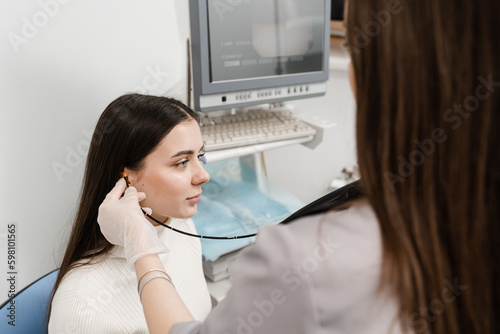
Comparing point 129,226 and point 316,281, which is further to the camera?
point 129,226

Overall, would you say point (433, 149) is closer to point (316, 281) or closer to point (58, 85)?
point (316, 281)

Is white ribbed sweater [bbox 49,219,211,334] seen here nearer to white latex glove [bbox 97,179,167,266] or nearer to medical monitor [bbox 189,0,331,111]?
white latex glove [bbox 97,179,167,266]

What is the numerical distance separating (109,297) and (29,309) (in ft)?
0.69

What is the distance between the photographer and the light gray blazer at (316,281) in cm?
53

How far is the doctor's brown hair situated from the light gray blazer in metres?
0.02

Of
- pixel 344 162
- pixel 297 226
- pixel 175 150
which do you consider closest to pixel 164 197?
pixel 175 150

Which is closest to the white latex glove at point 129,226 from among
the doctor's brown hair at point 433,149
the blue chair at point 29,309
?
the blue chair at point 29,309

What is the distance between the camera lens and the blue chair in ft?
3.41

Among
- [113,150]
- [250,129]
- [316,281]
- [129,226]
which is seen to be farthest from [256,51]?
[316,281]

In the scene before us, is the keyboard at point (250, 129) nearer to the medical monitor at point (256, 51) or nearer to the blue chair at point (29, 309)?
the medical monitor at point (256, 51)

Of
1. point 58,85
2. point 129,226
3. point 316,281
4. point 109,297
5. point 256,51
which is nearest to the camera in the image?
point 316,281

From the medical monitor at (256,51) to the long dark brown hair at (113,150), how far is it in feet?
0.98

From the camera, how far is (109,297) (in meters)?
1.05

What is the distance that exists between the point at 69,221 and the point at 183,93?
0.60 metres
